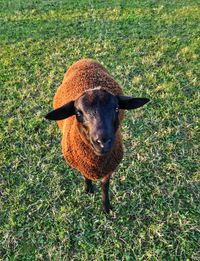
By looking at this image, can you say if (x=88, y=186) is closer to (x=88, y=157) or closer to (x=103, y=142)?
(x=88, y=157)

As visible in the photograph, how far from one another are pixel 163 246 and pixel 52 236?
3.99ft

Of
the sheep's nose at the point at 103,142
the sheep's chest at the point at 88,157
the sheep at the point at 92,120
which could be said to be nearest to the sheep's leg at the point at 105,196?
the sheep at the point at 92,120

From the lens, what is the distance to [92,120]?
294 centimetres

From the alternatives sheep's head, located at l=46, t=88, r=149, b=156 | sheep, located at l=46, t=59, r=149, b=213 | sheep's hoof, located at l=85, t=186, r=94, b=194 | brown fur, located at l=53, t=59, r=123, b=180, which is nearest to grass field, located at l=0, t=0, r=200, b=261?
sheep's hoof, located at l=85, t=186, r=94, b=194

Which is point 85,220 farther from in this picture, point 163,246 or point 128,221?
point 163,246

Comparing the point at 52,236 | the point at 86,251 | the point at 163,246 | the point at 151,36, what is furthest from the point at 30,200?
the point at 151,36

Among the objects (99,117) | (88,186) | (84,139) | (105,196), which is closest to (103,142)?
(99,117)

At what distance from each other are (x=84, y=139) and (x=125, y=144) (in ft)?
5.53

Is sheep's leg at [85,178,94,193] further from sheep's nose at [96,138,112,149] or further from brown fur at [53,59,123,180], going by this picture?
sheep's nose at [96,138,112,149]

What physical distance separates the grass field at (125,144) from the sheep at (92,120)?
44 centimetres

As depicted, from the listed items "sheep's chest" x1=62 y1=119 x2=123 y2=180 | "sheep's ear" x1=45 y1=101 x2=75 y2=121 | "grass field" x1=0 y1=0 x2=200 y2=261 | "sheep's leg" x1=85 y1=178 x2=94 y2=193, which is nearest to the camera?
"sheep's ear" x1=45 y1=101 x2=75 y2=121

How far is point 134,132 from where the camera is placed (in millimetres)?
5090

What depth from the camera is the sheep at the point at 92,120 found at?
2938 mm

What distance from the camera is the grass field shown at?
388cm
